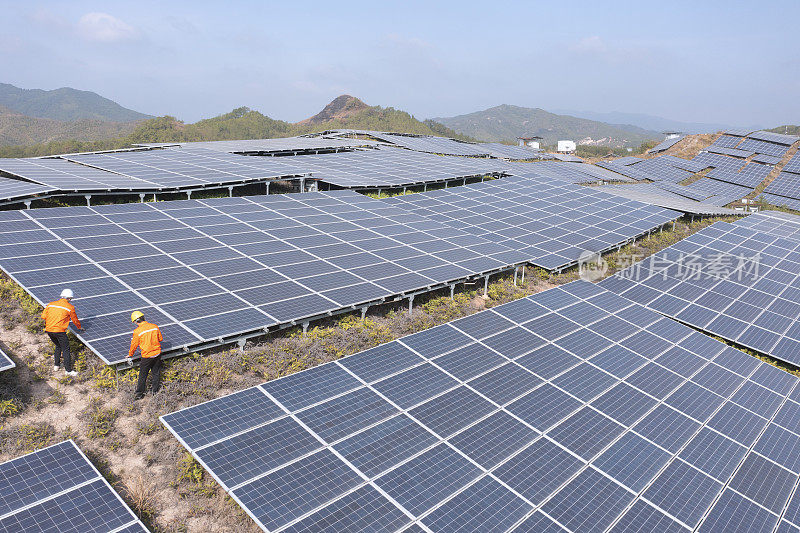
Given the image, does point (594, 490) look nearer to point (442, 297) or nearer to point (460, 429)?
point (460, 429)

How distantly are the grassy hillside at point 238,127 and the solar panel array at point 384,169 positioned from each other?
104 meters

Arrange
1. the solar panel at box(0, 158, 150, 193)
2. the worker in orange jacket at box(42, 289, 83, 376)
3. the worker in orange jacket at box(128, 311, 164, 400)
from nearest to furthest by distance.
Result: 1. the worker in orange jacket at box(128, 311, 164, 400)
2. the worker in orange jacket at box(42, 289, 83, 376)
3. the solar panel at box(0, 158, 150, 193)

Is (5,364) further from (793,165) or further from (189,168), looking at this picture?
(793,165)

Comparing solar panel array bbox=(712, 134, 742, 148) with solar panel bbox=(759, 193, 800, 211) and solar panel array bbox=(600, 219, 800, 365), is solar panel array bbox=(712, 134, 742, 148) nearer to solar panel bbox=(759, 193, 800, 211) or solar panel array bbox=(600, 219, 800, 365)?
solar panel bbox=(759, 193, 800, 211)

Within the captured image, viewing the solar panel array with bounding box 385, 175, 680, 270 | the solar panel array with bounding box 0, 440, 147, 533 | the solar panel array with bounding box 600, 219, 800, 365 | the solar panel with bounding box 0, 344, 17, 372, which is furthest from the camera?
the solar panel array with bounding box 385, 175, 680, 270

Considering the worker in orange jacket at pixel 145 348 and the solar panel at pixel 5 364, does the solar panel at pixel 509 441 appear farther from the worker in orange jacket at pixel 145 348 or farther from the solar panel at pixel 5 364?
the solar panel at pixel 5 364

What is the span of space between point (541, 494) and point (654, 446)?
3415 millimetres

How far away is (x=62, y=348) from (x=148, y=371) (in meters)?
2.38

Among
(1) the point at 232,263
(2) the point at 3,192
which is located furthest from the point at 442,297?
(2) the point at 3,192

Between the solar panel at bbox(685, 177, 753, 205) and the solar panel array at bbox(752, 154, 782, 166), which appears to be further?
the solar panel array at bbox(752, 154, 782, 166)

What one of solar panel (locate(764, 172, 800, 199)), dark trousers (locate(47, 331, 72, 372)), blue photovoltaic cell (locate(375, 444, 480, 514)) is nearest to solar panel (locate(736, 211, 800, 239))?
solar panel (locate(764, 172, 800, 199))

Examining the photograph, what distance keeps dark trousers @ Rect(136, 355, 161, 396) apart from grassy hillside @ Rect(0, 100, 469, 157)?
129507 millimetres

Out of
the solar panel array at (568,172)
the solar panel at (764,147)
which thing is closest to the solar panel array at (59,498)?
the solar panel array at (568,172)

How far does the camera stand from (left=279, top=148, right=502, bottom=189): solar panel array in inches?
1244
